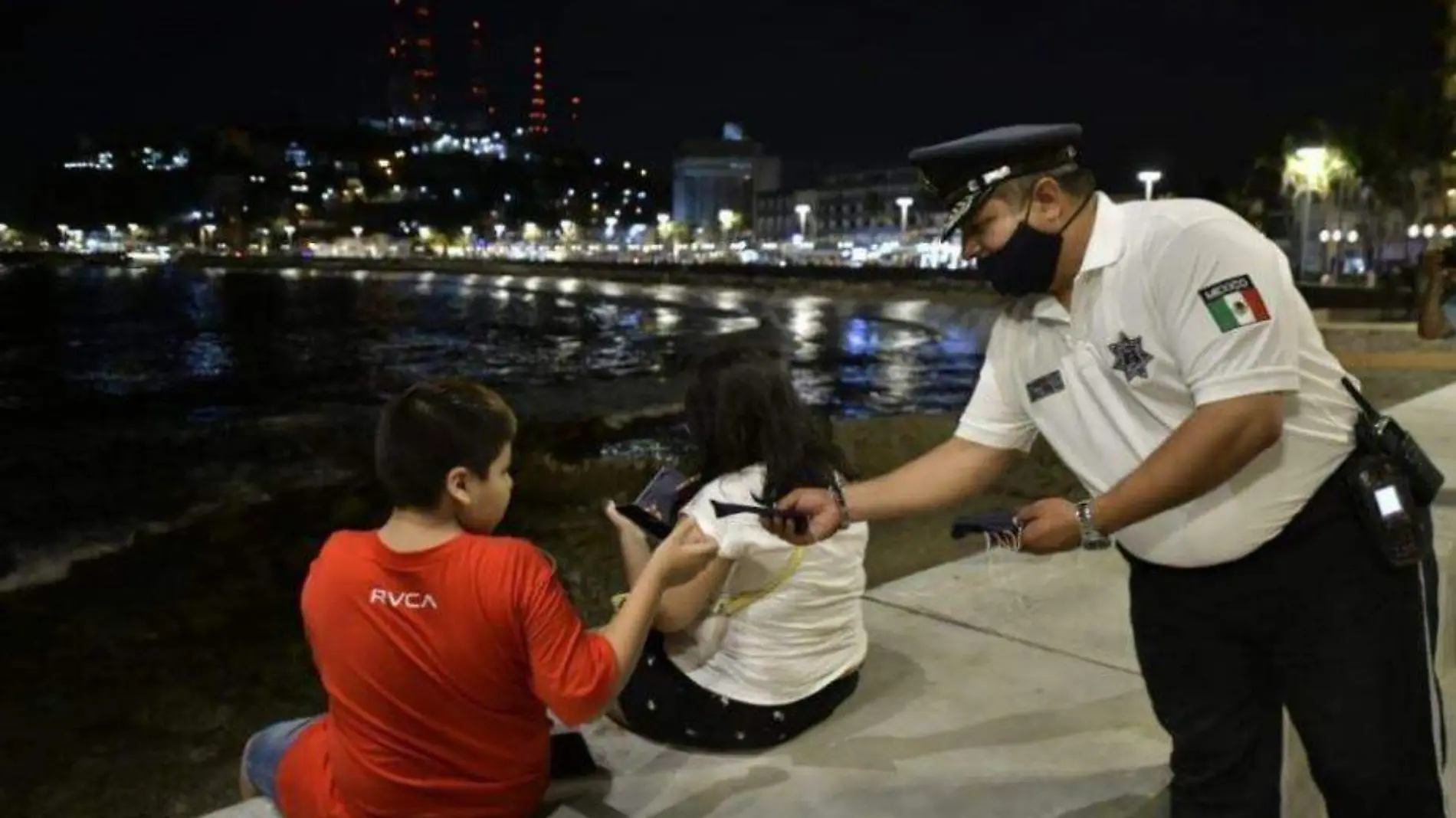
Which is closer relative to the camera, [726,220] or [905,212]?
[905,212]

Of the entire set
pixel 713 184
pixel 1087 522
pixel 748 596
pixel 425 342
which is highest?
pixel 713 184

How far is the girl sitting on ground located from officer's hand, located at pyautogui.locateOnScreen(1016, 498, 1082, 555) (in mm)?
865

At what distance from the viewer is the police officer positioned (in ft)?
6.89

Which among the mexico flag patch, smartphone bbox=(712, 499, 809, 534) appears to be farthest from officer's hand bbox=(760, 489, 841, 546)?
the mexico flag patch

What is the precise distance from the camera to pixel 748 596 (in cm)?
339

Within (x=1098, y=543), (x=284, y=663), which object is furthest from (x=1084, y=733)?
(x=284, y=663)

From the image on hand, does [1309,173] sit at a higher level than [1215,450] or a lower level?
higher

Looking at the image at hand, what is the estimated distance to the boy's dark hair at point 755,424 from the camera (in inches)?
125

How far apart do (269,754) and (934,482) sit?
1811mm

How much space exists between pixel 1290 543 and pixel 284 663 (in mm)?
6308

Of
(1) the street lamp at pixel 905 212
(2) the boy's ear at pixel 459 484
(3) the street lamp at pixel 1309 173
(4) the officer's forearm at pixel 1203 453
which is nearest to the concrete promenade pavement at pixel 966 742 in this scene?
(2) the boy's ear at pixel 459 484

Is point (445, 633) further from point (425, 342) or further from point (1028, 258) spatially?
point (425, 342)

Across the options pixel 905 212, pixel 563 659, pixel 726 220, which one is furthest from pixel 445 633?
pixel 726 220

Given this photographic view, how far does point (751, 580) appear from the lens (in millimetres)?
3359
